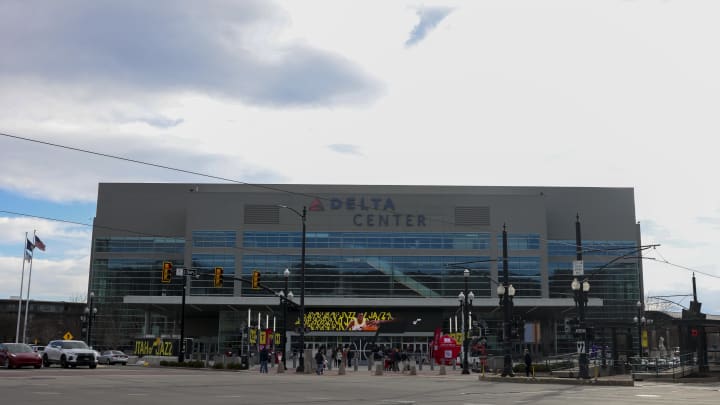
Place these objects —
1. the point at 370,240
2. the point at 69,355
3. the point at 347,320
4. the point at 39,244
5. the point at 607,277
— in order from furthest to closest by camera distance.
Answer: the point at 607,277 < the point at 370,240 < the point at 347,320 < the point at 39,244 < the point at 69,355

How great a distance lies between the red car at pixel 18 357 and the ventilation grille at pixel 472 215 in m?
58.2

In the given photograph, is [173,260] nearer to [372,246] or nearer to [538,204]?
[372,246]

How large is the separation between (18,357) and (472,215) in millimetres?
60386

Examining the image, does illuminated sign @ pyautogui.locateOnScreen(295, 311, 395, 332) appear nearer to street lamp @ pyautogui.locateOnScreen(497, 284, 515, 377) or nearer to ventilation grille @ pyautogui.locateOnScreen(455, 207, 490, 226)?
ventilation grille @ pyautogui.locateOnScreen(455, 207, 490, 226)

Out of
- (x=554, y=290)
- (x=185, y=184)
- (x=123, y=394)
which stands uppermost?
(x=185, y=184)

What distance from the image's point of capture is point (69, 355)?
131 ft

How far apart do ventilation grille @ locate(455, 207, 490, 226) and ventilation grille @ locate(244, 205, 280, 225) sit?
2173cm

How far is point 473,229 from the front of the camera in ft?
290

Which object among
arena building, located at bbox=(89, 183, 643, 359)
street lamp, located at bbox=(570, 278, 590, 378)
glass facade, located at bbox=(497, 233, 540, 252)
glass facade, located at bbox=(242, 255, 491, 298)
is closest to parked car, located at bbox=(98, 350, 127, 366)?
arena building, located at bbox=(89, 183, 643, 359)

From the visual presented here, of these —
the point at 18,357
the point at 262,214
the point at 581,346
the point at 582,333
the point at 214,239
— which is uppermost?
the point at 262,214

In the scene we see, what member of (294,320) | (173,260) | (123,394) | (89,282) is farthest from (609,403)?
(89,282)

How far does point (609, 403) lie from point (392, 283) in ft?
220

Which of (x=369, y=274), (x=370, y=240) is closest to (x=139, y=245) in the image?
(x=370, y=240)

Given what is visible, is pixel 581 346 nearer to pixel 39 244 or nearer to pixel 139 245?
pixel 39 244
